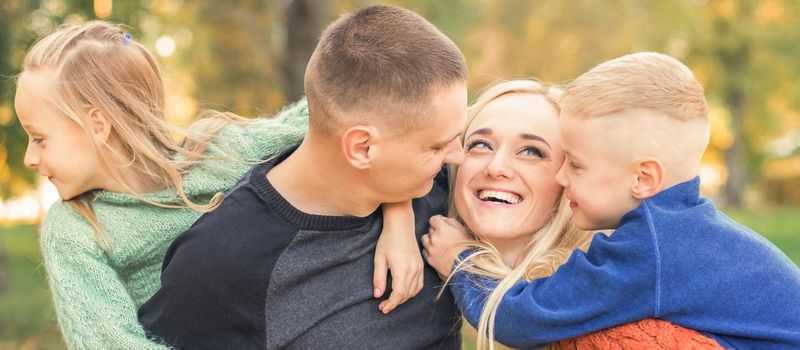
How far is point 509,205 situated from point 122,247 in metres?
1.39

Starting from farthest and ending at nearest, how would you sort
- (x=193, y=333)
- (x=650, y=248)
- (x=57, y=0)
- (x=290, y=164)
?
(x=57, y=0) → (x=290, y=164) → (x=193, y=333) → (x=650, y=248)

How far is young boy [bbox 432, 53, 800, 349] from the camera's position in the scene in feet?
8.38

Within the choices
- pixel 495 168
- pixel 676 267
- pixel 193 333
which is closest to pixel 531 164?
pixel 495 168

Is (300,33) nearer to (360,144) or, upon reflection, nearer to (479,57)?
(360,144)

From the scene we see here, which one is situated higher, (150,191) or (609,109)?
(609,109)

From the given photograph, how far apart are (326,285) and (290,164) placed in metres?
0.44

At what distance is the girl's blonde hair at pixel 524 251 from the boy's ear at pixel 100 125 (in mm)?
1311

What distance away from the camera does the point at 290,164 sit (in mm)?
3025

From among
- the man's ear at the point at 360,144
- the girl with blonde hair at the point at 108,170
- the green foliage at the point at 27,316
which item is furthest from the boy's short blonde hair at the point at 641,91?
the green foliage at the point at 27,316

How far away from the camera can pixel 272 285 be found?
2.84 meters

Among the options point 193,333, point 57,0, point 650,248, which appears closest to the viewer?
point 650,248

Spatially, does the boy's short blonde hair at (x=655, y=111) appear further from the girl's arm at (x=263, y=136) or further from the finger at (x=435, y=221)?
the girl's arm at (x=263, y=136)

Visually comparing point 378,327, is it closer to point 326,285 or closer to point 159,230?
point 326,285

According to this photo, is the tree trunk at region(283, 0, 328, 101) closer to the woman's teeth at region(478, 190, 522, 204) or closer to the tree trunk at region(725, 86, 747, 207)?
the woman's teeth at region(478, 190, 522, 204)
